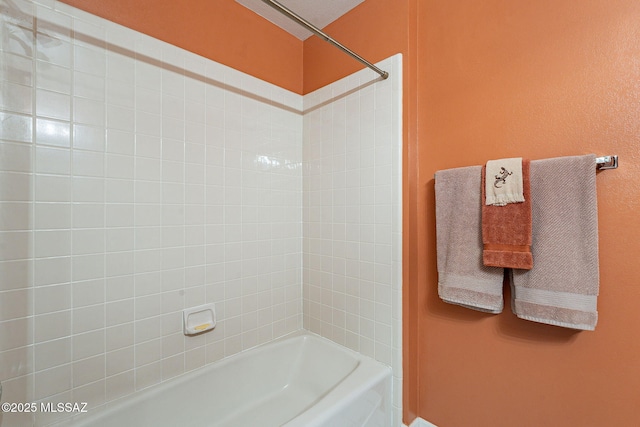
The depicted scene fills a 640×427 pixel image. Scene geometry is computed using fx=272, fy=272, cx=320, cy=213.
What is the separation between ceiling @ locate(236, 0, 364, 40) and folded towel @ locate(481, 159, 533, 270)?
1330 millimetres

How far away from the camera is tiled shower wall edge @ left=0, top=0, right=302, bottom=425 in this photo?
102 centimetres

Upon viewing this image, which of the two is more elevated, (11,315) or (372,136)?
(372,136)

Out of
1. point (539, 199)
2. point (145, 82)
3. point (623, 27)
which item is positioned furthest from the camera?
point (145, 82)

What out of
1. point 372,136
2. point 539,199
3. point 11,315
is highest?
point 372,136

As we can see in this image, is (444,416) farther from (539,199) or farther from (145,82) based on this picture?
(145,82)

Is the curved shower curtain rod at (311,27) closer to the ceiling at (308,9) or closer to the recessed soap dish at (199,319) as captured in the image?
the ceiling at (308,9)

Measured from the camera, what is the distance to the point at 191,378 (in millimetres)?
1381

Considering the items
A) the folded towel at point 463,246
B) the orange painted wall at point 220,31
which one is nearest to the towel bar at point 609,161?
the folded towel at point 463,246

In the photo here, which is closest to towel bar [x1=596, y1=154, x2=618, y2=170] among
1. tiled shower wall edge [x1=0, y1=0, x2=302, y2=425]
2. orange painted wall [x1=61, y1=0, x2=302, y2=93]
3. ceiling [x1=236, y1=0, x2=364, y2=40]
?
ceiling [x1=236, y1=0, x2=364, y2=40]

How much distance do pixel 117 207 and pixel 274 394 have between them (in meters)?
1.35

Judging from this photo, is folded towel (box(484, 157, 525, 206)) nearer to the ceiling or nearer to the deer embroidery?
the deer embroidery

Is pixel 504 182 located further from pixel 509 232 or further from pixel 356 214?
pixel 356 214

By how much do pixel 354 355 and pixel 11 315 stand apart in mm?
1529

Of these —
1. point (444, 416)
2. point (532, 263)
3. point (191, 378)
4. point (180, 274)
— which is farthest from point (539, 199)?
point (191, 378)
